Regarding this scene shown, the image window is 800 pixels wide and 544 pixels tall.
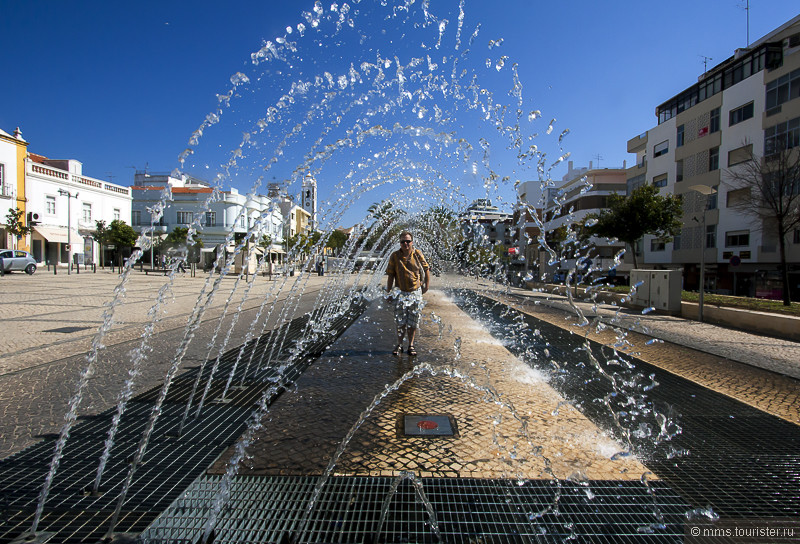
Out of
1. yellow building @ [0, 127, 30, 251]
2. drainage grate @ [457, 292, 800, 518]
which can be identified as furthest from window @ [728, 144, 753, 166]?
yellow building @ [0, 127, 30, 251]

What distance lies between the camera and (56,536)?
2072 millimetres

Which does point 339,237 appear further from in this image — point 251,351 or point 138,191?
point 251,351

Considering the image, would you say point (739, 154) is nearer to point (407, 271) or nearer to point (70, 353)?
point (407, 271)

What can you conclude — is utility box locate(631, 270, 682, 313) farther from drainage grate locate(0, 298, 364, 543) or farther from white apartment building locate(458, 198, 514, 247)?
drainage grate locate(0, 298, 364, 543)

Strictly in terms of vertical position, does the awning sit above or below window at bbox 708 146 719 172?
below

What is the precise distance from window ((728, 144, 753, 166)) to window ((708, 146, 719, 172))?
146 centimetres

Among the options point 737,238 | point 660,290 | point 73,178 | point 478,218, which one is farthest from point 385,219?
point 73,178

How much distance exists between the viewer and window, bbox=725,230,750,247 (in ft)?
93.4

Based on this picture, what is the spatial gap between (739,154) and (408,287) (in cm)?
3249

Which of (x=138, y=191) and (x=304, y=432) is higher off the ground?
(x=138, y=191)

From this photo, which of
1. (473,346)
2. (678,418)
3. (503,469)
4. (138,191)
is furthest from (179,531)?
(138,191)

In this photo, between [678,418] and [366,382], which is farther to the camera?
[366,382]

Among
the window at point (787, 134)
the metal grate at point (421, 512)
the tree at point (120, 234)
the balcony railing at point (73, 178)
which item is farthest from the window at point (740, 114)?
the balcony railing at point (73, 178)

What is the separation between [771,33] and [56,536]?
129 ft
